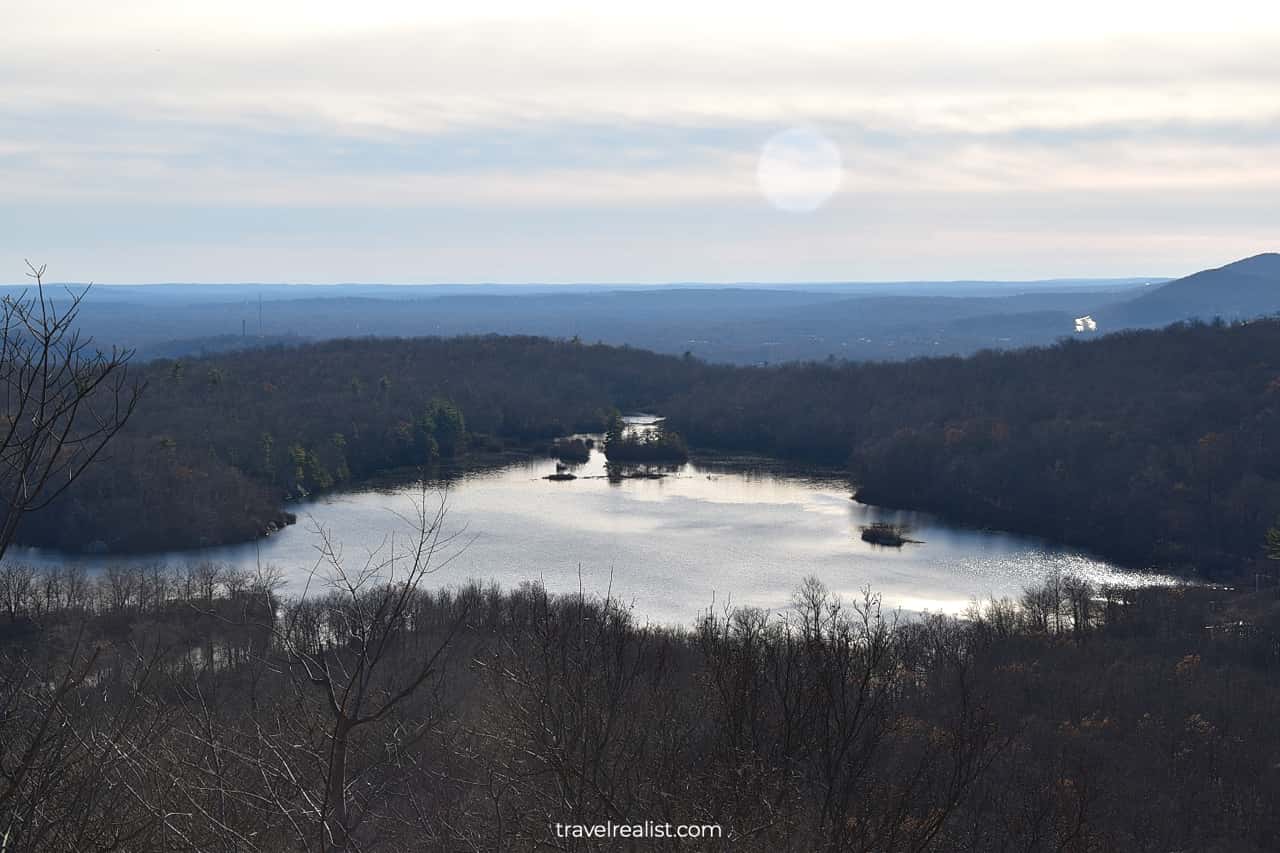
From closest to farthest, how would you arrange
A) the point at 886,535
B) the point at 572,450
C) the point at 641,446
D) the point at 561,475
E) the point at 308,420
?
the point at 886,535 < the point at 561,475 < the point at 308,420 < the point at 641,446 < the point at 572,450

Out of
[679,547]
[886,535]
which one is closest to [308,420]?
[679,547]

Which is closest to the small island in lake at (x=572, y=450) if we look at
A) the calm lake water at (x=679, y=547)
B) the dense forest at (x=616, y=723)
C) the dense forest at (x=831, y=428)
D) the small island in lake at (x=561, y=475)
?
the dense forest at (x=831, y=428)

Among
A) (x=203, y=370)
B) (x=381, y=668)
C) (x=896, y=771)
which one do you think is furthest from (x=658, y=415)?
(x=896, y=771)

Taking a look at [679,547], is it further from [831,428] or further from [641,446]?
[831,428]

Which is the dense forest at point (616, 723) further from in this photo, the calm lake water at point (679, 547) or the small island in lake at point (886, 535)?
the small island in lake at point (886, 535)

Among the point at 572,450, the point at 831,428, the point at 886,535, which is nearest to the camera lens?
the point at 886,535

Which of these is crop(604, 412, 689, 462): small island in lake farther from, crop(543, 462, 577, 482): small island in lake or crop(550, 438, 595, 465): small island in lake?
crop(543, 462, 577, 482): small island in lake
